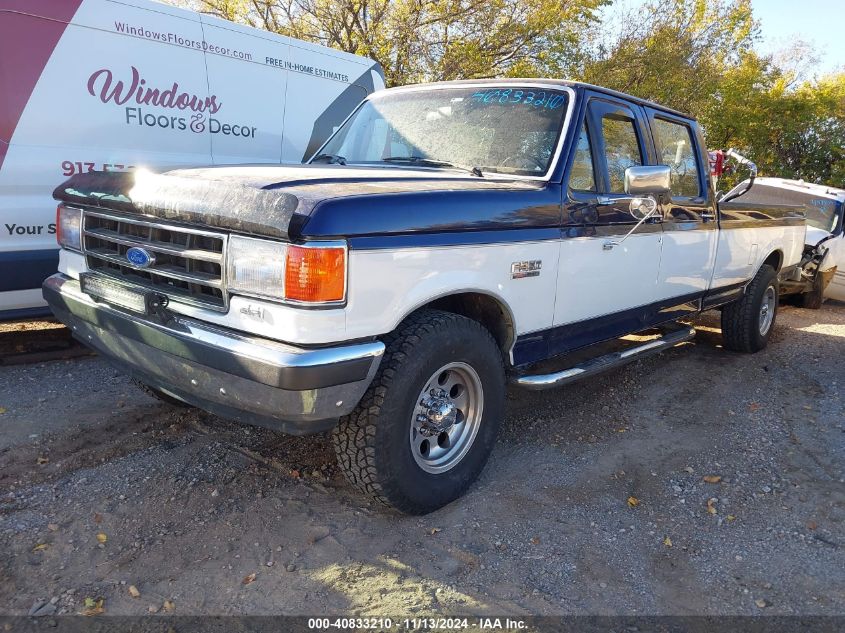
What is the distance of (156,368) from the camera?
112 inches

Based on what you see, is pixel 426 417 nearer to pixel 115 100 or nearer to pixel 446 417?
pixel 446 417

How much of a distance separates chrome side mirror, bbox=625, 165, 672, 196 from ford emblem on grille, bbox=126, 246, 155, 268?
2375 mm

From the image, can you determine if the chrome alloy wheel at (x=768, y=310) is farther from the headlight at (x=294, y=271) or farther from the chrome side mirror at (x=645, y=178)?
the headlight at (x=294, y=271)

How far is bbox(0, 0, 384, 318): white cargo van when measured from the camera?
14.7ft

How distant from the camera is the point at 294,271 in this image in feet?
7.82

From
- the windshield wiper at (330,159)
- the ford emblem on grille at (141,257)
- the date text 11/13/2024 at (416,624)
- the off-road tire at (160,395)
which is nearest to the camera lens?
the date text 11/13/2024 at (416,624)

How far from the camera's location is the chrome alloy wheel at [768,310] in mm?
6378

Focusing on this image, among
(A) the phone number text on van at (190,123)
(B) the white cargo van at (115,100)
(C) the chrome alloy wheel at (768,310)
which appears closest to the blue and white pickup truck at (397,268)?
→ (B) the white cargo van at (115,100)

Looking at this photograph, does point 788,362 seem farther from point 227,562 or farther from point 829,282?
point 227,562

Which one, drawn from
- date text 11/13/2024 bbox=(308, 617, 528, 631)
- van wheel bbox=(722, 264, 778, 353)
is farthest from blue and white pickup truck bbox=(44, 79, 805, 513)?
van wheel bbox=(722, 264, 778, 353)

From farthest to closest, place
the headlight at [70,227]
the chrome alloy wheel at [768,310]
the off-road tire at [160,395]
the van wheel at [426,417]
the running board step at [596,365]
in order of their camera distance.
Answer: the chrome alloy wheel at [768,310] < the off-road tire at [160,395] < the running board step at [596,365] < the headlight at [70,227] < the van wheel at [426,417]

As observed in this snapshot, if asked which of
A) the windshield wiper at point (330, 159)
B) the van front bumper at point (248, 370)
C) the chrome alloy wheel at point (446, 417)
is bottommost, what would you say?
the chrome alloy wheel at point (446, 417)

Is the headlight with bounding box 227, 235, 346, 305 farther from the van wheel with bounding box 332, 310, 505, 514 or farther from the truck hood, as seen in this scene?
the van wheel with bounding box 332, 310, 505, 514

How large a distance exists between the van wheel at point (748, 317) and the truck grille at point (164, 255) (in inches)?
195
